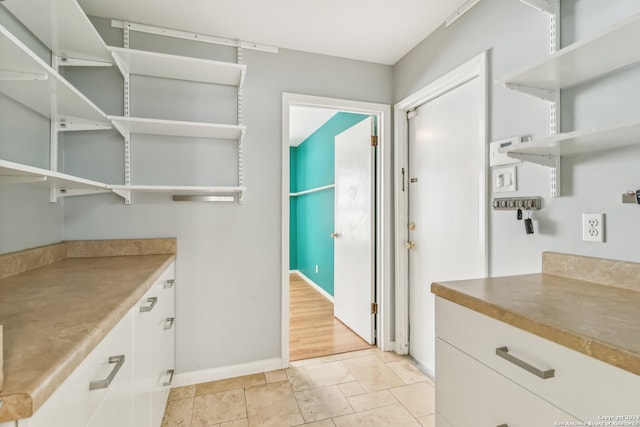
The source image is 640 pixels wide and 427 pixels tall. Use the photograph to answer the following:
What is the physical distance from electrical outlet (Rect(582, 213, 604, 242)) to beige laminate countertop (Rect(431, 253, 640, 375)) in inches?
3.3

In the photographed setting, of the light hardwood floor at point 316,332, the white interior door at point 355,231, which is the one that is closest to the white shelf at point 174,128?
the white interior door at point 355,231

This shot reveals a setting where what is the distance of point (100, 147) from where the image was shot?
1897 mm

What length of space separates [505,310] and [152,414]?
1.47 metres

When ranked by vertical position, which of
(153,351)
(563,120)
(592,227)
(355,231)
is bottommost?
(153,351)

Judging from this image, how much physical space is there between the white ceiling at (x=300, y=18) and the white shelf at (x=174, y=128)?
2.15 ft

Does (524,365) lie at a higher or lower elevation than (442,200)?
lower

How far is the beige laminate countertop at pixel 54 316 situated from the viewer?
511 millimetres

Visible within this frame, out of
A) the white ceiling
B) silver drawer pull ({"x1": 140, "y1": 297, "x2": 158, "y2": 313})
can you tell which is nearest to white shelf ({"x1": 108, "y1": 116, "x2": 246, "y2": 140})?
the white ceiling

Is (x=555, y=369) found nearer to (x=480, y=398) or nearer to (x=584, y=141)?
(x=480, y=398)

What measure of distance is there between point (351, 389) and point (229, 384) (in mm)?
805

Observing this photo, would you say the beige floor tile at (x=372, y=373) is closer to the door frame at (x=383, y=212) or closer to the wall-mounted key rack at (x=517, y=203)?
the door frame at (x=383, y=212)

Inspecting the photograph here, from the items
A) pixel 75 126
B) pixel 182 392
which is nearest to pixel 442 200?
pixel 182 392

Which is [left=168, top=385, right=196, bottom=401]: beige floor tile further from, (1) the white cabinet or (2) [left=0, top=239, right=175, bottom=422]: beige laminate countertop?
(2) [left=0, top=239, right=175, bottom=422]: beige laminate countertop

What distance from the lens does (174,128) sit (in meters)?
1.88
